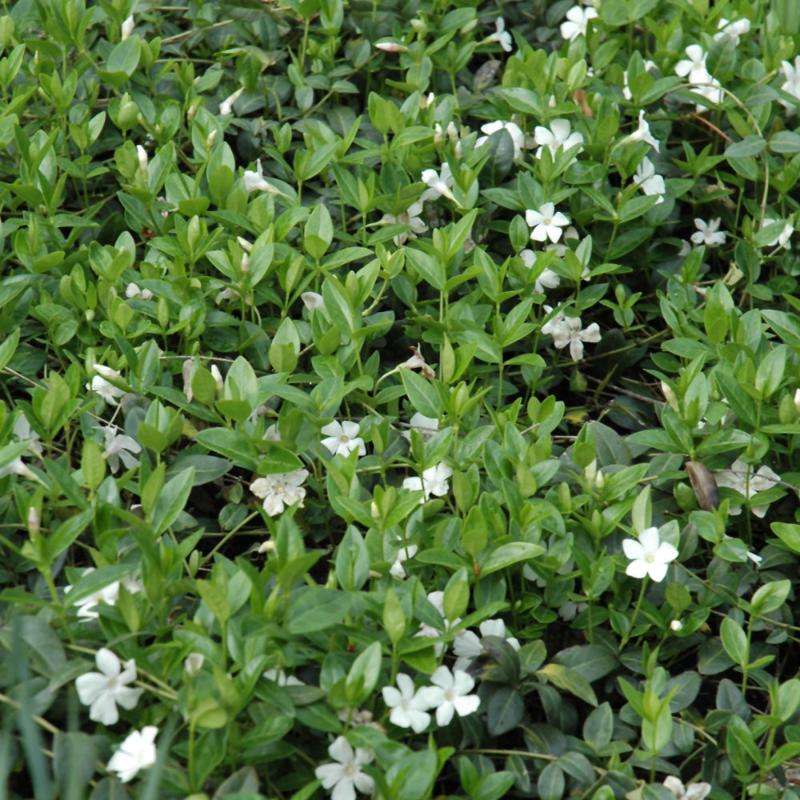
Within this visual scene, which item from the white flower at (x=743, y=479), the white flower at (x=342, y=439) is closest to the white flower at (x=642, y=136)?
the white flower at (x=743, y=479)

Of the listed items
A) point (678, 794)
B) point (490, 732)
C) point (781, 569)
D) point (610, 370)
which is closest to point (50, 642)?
point (490, 732)

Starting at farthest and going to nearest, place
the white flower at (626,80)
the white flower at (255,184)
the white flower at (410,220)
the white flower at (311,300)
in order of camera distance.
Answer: the white flower at (626,80) < the white flower at (410,220) < the white flower at (255,184) < the white flower at (311,300)

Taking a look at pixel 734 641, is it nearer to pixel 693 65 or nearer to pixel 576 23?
pixel 693 65

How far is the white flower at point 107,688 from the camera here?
178cm

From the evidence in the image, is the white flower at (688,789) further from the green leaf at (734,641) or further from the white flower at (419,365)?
the white flower at (419,365)

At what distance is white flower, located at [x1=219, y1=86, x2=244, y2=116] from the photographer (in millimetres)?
3065

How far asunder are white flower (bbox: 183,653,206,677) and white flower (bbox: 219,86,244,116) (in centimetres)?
169

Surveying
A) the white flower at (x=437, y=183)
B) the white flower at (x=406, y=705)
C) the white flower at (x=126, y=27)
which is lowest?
the white flower at (x=406, y=705)

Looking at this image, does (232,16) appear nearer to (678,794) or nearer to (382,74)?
(382,74)

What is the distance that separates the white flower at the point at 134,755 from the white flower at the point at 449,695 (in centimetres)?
41

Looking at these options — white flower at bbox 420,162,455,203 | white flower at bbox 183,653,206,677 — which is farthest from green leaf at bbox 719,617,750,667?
white flower at bbox 420,162,455,203

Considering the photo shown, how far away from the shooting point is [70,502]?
206 cm

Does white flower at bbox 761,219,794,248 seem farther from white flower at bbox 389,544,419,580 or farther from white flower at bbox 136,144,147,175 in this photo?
white flower at bbox 136,144,147,175

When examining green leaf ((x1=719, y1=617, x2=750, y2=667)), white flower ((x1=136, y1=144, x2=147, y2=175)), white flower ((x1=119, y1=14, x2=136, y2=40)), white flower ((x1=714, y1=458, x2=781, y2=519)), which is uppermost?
white flower ((x1=119, y1=14, x2=136, y2=40))
